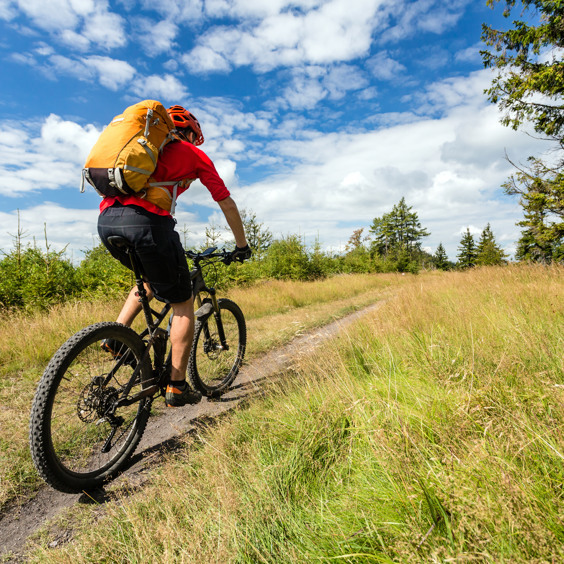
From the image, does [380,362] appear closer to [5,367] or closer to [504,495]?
[504,495]

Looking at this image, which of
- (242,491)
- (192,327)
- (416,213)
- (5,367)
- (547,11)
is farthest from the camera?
(416,213)

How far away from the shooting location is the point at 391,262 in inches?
1442

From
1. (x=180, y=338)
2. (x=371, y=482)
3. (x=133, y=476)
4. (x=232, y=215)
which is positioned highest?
(x=232, y=215)

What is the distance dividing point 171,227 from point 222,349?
1.72m

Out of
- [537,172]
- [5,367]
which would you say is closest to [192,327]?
[5,367]

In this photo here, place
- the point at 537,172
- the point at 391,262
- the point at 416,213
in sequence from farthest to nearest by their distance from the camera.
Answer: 1. the point at 416,213
2. the point at 391,262
3. the point at 537,172

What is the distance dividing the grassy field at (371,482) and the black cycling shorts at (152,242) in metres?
1.16

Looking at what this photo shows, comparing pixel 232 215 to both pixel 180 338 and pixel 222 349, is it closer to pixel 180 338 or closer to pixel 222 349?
pixel 180 338

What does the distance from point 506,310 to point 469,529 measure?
375 cm

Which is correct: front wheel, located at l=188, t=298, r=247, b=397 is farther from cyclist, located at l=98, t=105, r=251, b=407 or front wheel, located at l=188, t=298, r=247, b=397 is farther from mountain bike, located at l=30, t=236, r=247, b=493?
mountain bike, located at l=30, t=236, r=247, b=493

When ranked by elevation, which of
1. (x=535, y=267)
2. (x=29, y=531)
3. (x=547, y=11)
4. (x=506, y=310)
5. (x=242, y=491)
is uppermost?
(x=547, y=11)

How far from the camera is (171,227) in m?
2.24

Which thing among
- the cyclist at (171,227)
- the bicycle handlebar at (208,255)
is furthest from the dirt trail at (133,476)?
the bicycle handlebar at (208,255)

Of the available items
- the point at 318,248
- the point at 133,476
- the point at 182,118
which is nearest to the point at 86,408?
the point at 133,476
